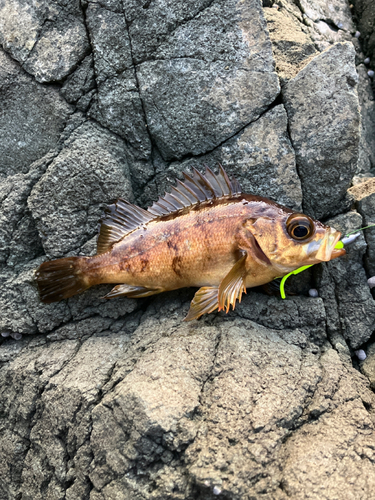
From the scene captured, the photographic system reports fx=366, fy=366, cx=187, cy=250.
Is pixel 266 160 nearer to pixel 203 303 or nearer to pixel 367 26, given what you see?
pixel 203 303

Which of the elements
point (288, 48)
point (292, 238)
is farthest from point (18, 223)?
point (288, 48)

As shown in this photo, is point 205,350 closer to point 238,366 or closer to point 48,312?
point 238,366

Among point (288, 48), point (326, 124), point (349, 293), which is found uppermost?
point (288, 48)

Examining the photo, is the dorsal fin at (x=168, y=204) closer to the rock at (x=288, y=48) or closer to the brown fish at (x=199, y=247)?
the brown fish at (x=199, y=247)


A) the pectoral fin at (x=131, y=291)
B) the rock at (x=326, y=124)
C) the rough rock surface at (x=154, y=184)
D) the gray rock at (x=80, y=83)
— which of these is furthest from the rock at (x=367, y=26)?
the pectoral fin at (x=131, y=291)

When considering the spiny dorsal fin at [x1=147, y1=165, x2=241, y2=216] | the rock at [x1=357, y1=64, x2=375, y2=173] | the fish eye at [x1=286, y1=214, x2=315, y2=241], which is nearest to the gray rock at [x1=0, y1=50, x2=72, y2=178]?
the spiny dorsal fin at [x1=147, y1=165, x2=241, y2=216]

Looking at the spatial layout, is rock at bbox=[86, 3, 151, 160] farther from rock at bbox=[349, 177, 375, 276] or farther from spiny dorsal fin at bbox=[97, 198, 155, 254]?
rock at bbox=[349, 177, 375, 276]

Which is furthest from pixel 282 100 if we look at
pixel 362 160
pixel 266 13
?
pixel 362 160
